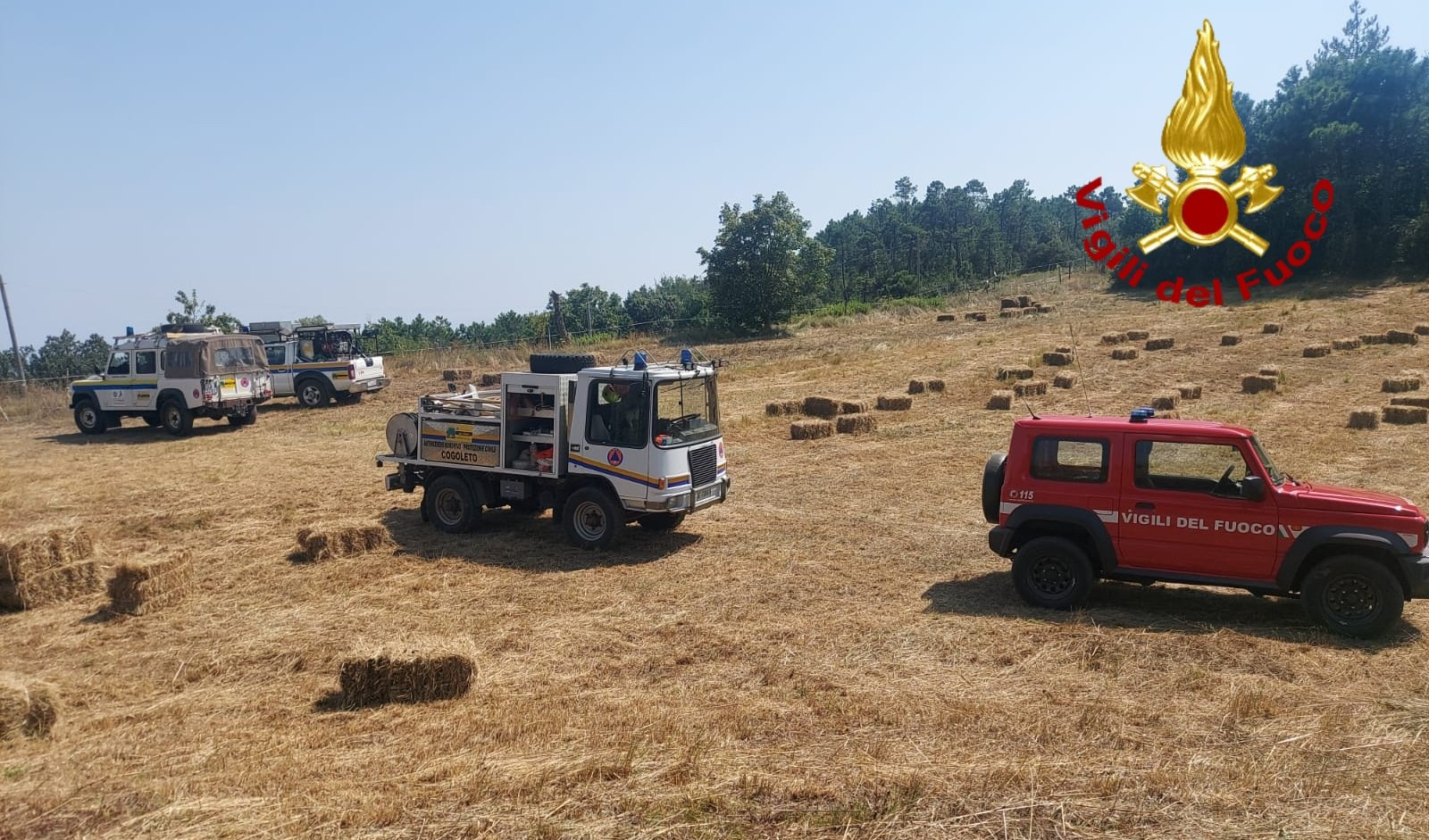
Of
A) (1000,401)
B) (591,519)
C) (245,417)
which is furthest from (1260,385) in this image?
(245,417)

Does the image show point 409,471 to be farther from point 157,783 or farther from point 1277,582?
point 1277,582

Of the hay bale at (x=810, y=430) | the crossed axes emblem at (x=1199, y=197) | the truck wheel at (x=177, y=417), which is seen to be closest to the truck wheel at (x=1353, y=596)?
the crossed axes emblem at (x=1199, y=197)

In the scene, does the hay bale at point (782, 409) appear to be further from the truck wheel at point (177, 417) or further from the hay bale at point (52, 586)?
the truck wheel at point (177, 417)

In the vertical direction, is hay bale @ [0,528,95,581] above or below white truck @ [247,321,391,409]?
below

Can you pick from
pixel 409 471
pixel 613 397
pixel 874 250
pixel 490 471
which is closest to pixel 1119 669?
pixel 613 397

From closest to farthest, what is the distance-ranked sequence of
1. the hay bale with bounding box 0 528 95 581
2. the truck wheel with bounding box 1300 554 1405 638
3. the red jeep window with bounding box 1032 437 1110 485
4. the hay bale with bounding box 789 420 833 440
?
the truck wheel with bounding box 1300 554 1405 638 → the red jeep window with bounding box 1032 437 1110 485 → the hay bale with bounding box 0 528 95 581 → the hay bale with bounding box 789 420 833 440

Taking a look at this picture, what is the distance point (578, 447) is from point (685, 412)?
154 cm

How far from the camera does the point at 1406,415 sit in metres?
17.7

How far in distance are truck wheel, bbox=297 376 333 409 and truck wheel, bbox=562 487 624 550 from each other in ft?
64.4

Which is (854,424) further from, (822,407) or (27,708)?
(27,708)

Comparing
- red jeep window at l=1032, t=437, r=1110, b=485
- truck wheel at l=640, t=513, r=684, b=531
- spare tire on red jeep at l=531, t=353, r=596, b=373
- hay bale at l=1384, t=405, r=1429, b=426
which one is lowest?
truck wheel at l=640, t=513, r=684, b=531

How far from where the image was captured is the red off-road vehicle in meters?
7.97

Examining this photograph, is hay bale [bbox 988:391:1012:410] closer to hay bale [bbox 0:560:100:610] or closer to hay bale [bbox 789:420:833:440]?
hay bale [bbox 789:420:833:440]

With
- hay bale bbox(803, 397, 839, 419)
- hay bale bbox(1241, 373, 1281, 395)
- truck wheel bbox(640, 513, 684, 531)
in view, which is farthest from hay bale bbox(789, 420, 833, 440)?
hay bale bbox(1241, 373, 1281, 395)
